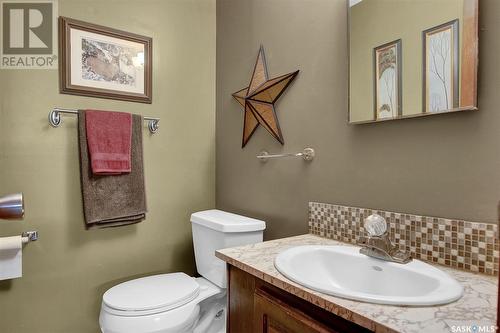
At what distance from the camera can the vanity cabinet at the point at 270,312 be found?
2.41 ft

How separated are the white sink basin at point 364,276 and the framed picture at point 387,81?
530 millimetres

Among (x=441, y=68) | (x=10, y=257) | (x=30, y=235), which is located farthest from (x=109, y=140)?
(x=441, y=68)

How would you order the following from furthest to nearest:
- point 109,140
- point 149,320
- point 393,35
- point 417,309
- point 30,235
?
point 109,140 → point 30,235 → point 149,320 → point 393,35 → point 417,309

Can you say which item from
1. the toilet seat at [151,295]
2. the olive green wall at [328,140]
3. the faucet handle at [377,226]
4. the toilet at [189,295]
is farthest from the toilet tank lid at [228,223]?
the faucet handle at [377,226]

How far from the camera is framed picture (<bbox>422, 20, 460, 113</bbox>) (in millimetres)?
922

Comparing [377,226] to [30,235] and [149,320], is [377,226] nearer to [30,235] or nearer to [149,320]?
[149,320]

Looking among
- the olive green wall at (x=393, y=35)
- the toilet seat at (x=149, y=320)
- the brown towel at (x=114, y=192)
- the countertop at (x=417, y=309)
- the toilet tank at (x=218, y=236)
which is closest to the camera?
the countertop at (x=417, y=309)

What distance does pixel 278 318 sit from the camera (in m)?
0.86

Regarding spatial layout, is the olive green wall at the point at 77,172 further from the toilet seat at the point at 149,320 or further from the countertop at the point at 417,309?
the countertop at the point at 417,309

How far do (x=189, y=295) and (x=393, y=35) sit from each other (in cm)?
141

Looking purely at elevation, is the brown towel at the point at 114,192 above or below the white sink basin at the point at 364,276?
above

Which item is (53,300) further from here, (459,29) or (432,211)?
(459,29)

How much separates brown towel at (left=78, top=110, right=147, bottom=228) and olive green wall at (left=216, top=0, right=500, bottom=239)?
0.57 m

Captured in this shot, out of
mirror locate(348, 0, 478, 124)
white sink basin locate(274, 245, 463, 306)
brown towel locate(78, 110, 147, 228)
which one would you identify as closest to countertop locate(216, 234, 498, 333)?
white sink basin locate(274, 245, 463, 306)
